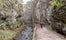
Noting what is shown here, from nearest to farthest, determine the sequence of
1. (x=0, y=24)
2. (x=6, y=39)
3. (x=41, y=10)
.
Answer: (x=6, y=39) → (x=0, y=24) → (x=41, y=10)

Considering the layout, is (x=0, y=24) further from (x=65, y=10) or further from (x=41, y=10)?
(x=41, y=10)

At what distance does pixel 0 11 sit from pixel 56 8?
5751mm

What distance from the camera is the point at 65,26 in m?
11.7

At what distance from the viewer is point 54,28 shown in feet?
45.8

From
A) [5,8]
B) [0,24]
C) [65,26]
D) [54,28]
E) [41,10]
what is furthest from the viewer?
[41,10]

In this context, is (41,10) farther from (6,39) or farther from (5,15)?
(6,39)

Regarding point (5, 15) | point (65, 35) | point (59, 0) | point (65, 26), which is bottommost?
point (65, 35)

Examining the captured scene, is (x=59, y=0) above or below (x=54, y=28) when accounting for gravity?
above

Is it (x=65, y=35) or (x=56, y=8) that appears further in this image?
(x=56, y=8)

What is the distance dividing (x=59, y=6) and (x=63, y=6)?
529 millimetres

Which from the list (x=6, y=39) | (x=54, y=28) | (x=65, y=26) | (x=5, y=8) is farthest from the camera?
(x=5, y=8)

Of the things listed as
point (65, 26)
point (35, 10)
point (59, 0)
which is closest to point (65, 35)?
point (65, 26)

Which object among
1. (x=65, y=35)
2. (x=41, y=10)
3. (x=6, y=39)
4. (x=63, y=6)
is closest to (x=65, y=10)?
(x=63, y=6)

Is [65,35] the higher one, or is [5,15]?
[5,15]
